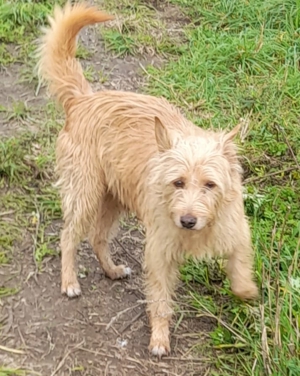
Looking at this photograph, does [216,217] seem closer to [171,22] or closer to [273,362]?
[273,362]

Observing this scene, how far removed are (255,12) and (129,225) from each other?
298 centimetres

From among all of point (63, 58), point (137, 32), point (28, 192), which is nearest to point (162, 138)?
point (63, 58)

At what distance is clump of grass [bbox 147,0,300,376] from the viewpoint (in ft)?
12.7

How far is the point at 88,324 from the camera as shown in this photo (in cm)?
433

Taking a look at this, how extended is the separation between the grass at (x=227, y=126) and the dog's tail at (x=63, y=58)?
2.95ft

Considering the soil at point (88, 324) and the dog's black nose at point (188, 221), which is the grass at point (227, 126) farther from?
the dog's black nose at point (188, 221)

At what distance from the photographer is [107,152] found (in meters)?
4.32

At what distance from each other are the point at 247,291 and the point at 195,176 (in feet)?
2.55

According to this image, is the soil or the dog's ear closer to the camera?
the dog's ear

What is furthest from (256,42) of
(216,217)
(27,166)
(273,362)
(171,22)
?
(273,362)

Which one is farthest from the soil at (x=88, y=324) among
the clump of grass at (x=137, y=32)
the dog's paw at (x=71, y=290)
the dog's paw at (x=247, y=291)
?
the clump of grass at (x=137, y=32)

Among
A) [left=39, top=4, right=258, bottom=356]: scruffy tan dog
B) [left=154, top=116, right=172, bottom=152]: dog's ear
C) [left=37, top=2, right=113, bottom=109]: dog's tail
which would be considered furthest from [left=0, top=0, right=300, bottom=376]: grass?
[left=37, top=2, right=113, bottom=109]: dog's tail

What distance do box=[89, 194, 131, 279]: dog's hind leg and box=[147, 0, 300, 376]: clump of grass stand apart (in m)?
0.39

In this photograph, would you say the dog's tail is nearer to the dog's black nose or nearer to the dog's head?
the dog's head
